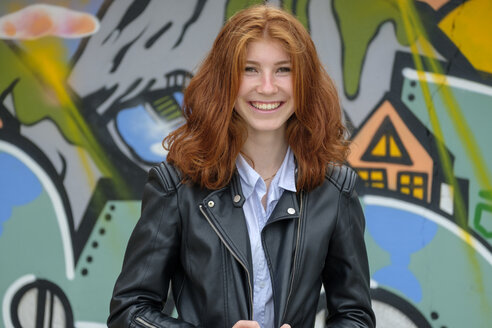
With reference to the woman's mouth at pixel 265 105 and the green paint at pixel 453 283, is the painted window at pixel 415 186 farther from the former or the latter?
the woman's mouth at pixel 265 105

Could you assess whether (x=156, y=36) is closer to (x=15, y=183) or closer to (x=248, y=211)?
(x=15, y=183)

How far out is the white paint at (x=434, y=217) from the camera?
14.1ft

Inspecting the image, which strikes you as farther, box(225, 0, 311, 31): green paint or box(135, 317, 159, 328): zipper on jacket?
box(225, 0, 311, 31): green paint

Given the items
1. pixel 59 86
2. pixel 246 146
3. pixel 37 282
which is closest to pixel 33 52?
pixel 59 86

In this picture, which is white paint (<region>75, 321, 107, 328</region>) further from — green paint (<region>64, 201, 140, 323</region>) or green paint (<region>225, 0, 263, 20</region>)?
green paint (<region>225, 0, 263, 20</region>)

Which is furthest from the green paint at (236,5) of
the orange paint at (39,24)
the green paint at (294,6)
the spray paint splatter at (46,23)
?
the orange paint at (39,24)

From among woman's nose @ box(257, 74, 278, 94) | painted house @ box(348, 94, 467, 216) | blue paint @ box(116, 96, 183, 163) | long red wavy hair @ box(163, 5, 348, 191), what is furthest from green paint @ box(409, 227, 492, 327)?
woman's nose @ box(257, 74, 278, 94)

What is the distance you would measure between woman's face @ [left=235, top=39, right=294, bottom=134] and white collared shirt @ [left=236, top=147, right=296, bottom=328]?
0.50 feet

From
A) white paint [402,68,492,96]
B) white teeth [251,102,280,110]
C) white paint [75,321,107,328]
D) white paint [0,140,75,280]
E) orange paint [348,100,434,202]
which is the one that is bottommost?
white paint [75,321,107,328]

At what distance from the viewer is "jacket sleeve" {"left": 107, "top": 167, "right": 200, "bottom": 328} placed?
206cm

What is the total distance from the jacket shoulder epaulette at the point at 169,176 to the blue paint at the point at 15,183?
2.60 metres

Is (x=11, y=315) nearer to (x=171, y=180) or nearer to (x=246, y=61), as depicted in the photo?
(x=171, y=180)

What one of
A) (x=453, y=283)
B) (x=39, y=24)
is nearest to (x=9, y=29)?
(x=39, y=24)

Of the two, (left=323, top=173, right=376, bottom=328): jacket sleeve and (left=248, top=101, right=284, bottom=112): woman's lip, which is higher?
(left=248, top=101, right=284, bottom=112): woman's lip
